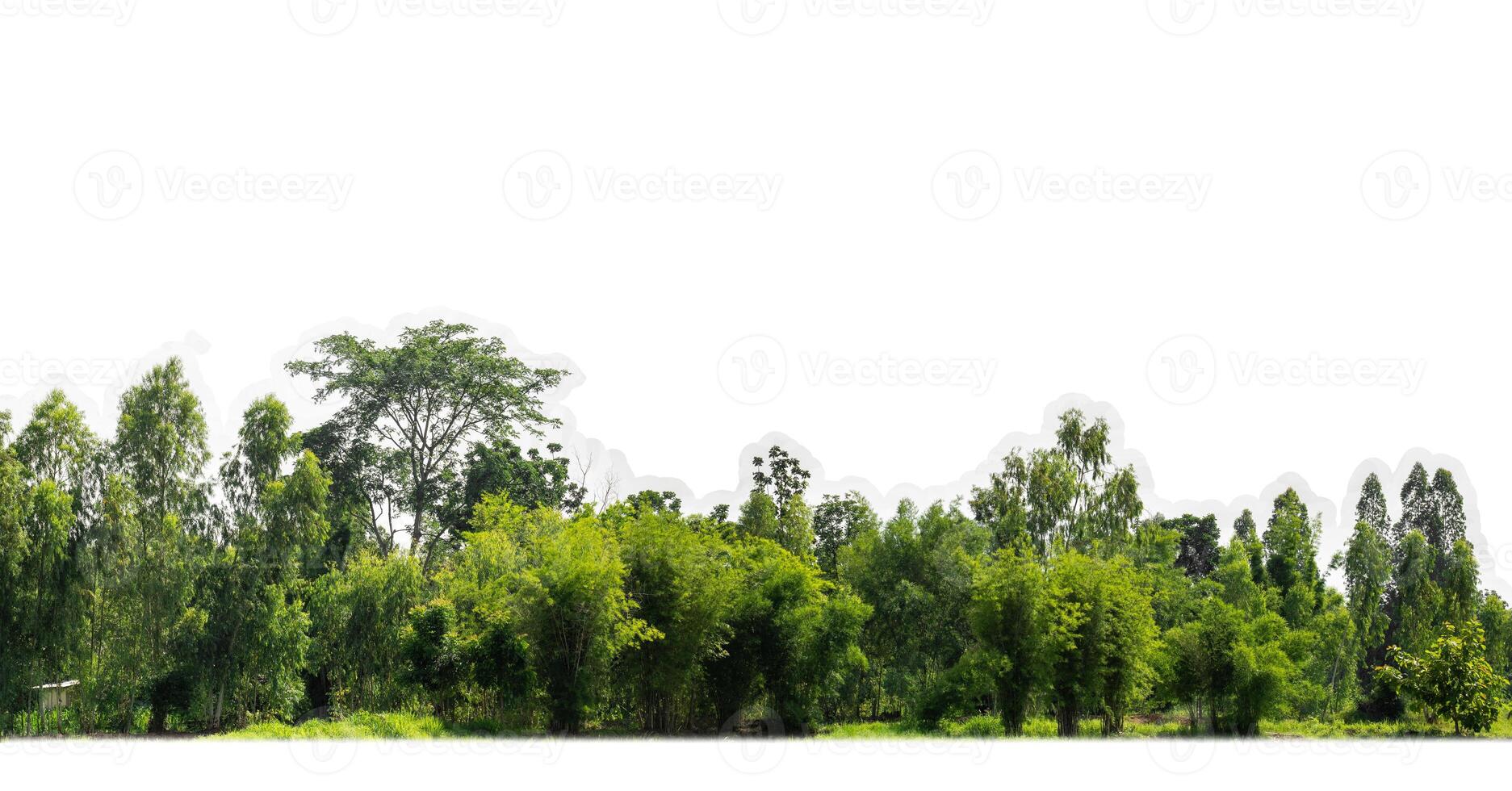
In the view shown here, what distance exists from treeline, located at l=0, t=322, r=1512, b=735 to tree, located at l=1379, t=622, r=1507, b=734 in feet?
0.22

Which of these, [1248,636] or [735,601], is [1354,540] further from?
[735,601]

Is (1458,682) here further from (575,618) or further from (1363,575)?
(575,618)

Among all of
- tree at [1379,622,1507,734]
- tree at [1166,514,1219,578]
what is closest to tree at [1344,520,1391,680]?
tree at [1379,622,1507,734]

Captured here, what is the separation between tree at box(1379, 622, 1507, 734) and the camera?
95.7ft

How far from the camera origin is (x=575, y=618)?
2505 centimetres

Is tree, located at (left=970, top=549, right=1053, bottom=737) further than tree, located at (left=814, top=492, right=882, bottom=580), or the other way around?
tree, located at (left=814, top=492, right=882, bottom=580)

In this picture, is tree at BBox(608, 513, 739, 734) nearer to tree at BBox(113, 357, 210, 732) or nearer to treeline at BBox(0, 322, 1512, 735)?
treeline at BBox(0, 322, 1512, 735)

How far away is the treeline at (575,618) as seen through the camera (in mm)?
24969

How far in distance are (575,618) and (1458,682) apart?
23.0 metres

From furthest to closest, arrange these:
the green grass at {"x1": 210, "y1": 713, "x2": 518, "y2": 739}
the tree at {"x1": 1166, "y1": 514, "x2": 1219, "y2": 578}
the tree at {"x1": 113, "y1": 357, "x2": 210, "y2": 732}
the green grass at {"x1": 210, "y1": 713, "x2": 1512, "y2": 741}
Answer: the tree at {"x1": 1166, "y1": 514, "x2": 1219, "y2": 578}, the tree at {"x1": 113, "y1": 357, "x2": 210, "y2": 732}, the green grass at {"x1": 210, "y1": 713, "x2": 1512, "y2": 741}, the green grass at {"x1": 210, "y1": 713, "x2": 518, "y2": 739}

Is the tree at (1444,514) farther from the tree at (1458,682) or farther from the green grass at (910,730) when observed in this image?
the tree at (1458,682)

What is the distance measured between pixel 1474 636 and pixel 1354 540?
12.7 metres

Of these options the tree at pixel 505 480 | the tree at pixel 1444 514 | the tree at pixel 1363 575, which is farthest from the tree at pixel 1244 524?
the tree at pixel 505 480

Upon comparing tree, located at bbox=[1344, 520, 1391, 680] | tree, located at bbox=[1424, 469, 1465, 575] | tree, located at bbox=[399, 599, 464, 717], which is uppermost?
tree, located at bbox=[1424, 469, 1465, 575]
